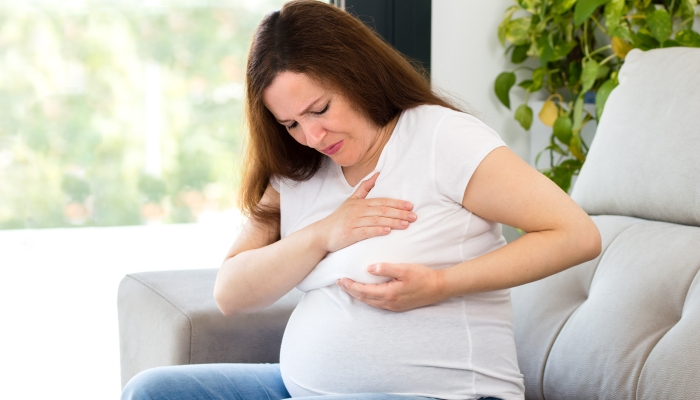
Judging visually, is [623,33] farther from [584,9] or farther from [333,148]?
[333,148]

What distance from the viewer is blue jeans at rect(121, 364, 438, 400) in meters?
1.08

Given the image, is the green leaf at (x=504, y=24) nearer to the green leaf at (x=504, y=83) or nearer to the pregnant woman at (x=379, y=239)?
the green leaf at (x=504, y=83)

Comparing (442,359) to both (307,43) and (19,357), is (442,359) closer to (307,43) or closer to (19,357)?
(307,43)

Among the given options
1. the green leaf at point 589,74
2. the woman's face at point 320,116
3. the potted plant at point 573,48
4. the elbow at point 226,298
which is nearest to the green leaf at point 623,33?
the potted plant at point 573,48

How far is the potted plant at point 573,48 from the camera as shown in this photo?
71.1 inches

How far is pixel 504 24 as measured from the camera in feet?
6.88

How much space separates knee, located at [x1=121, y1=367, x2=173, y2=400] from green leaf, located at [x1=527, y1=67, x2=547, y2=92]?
1.45 meters

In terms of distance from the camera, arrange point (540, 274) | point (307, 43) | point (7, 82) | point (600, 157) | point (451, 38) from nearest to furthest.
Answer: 1. point (540, 274)
2. point (307, 43)
3. point (600, 157)
4. point (7, 82)
5. point (451, 38)

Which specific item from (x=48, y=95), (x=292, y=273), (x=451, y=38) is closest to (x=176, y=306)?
(x=292, y=273)

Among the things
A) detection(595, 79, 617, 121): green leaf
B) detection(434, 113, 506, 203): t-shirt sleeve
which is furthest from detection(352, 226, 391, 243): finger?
detection(595, 79, 617, 121): green leaf

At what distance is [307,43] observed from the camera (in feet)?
3.63

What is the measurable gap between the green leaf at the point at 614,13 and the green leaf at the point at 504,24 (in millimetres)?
333

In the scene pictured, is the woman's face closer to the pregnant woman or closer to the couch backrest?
the pregnant woman

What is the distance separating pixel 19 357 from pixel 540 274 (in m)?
1.73
